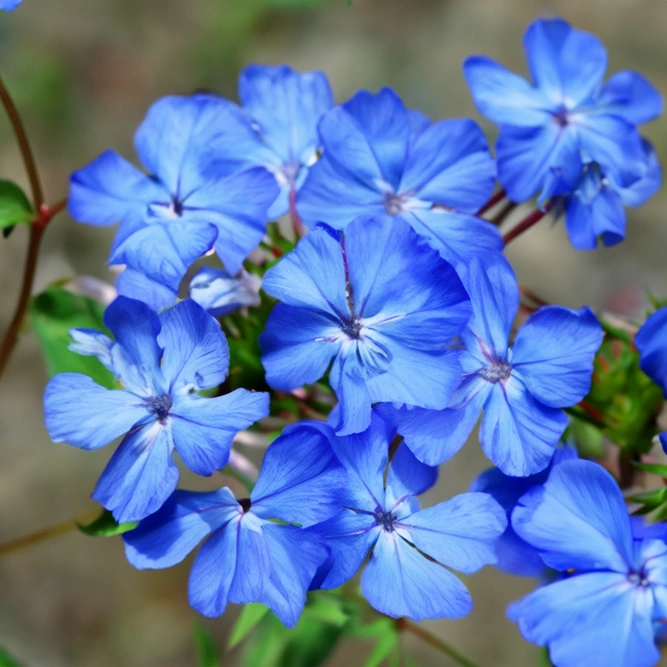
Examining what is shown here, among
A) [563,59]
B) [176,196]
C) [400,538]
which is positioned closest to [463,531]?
[400,538]

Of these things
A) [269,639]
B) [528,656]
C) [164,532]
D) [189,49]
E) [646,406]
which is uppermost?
[189,49]

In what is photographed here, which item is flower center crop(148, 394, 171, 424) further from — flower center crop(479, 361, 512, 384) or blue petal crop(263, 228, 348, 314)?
flower center crop(479, 361, 512, 384)

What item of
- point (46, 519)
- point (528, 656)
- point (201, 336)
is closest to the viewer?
point (201, 336)

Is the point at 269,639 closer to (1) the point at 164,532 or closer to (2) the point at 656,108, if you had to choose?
(1) the point at 164,532

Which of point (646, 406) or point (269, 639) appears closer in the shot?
point (646, 406)

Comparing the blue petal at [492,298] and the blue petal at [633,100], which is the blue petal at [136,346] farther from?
the blue petal at [633,100]

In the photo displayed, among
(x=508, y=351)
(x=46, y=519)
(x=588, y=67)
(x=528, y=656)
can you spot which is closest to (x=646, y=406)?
(x=508, y=351)

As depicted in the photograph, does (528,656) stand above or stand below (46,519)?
below

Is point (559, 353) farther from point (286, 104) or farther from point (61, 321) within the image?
point (61, 321)
